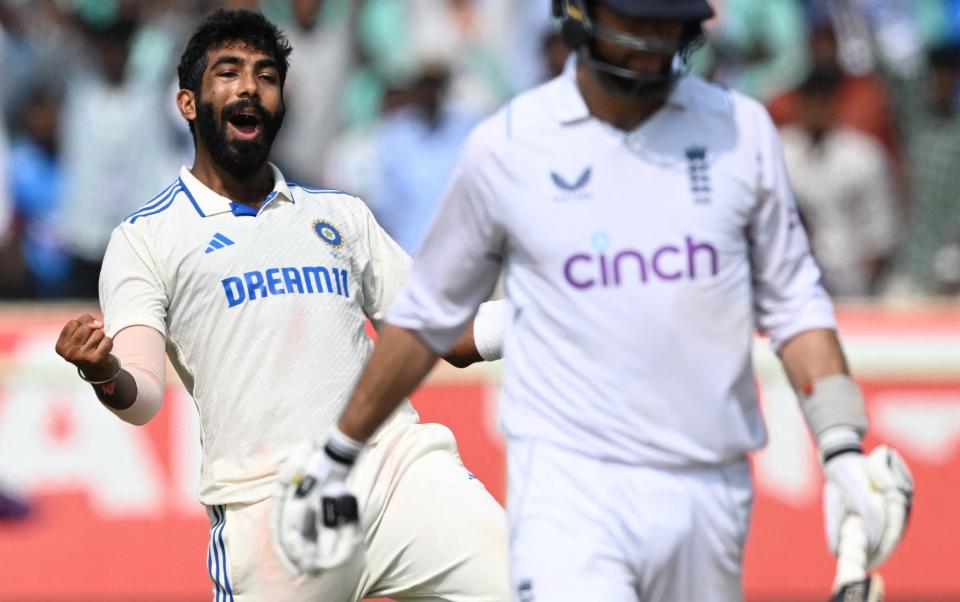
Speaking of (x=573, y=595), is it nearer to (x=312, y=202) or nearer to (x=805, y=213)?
(x=312, y=202)

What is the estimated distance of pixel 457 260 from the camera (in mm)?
3791

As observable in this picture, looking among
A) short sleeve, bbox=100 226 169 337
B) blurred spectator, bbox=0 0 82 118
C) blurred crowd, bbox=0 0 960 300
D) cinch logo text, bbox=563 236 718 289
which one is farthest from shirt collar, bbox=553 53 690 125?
blurred spectator, bbox=0 0 82 118

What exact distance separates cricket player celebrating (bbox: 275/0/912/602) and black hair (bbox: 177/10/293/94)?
1395 mm

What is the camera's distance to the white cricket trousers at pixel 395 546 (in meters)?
4.69

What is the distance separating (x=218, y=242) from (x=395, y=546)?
37.9 inches

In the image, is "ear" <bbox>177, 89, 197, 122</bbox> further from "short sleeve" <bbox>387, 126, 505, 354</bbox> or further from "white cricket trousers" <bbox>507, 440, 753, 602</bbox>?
"white cricket trousers" <bbox>507, 440, 753, 602</bbox>

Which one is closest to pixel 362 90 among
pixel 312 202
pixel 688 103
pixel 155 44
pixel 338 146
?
pixel 338 146

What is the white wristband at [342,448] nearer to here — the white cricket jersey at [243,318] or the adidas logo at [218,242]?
the white cricket jersey at [243,318]

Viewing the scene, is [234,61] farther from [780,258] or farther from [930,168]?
[930,168]

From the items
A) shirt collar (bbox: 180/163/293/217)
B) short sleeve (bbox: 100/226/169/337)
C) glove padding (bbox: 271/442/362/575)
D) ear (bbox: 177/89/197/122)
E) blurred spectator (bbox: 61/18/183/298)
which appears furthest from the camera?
blurred spectator (bbox: 61/18/183/298)

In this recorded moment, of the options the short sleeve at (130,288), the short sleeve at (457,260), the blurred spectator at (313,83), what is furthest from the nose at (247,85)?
the blurred spectator at (313,83)

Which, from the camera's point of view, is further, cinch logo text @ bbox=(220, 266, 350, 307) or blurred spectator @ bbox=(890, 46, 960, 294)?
blurred spectator @ bbox=(890, 46, 960, 294)

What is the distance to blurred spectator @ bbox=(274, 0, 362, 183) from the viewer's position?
992 cm

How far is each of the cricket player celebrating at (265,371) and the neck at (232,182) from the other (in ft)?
0.16
